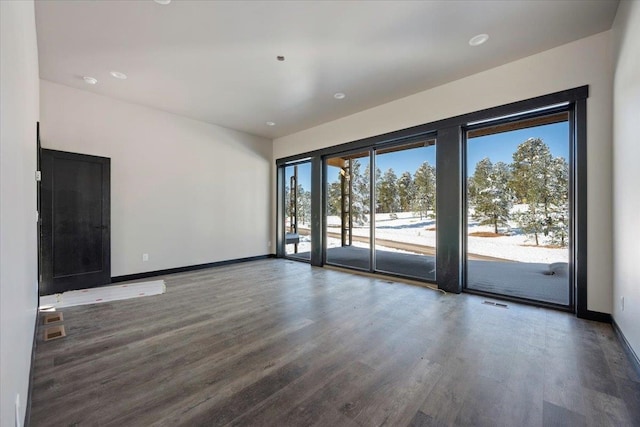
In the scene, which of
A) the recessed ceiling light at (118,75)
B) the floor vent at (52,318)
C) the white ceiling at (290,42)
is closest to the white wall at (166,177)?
the white ceiling at (290,42)

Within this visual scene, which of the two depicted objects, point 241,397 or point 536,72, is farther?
point 536,72

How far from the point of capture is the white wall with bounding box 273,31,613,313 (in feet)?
9.36

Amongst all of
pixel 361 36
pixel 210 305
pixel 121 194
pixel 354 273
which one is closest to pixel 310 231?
pixel 354 273

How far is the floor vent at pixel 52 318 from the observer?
2864 millimetres

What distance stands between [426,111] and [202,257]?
16.3 feet

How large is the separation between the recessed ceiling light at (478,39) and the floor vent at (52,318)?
5402 mm

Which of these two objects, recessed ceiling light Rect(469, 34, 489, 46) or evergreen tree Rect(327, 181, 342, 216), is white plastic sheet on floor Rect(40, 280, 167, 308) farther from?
recessed ceiling light Rect(469, 34, 489, 46)

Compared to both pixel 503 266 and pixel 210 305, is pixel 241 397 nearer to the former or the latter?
pixel 210 305

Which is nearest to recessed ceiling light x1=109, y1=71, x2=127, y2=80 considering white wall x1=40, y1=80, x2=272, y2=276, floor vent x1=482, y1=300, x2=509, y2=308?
white wall x1=40, y1=80, x2=272, y2=276

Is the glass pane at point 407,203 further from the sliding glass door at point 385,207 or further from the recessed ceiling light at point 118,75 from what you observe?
the recessed ceiling light at point 118,75

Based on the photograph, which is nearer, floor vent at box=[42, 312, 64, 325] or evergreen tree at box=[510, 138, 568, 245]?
floor vent at box=[42, 312, 64, 325]

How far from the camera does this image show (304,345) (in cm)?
238

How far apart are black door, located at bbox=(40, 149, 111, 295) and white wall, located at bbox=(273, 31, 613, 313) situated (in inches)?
208

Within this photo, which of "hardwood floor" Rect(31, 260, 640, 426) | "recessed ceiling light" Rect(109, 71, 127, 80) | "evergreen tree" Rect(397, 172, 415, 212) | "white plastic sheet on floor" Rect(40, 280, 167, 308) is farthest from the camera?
"evergreen tree" Rect(397, 172, 415, 212)
